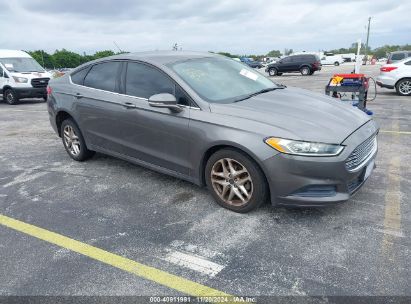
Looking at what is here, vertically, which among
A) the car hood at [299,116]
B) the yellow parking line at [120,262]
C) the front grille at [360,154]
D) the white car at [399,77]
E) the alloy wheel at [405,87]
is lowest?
the alloy wheel at [405,87]

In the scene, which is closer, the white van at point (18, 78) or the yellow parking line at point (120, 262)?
the yellow parking line at point (120, 262)

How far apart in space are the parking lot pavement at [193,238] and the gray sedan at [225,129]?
0.31 metres

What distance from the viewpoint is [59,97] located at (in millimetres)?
5609

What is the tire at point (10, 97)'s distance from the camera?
45.3ft

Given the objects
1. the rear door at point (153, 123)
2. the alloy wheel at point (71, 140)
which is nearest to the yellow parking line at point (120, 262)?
the rear door at point (153, 123)

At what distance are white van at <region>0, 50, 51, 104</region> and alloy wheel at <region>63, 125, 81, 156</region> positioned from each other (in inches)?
370

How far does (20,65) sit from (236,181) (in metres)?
13.7

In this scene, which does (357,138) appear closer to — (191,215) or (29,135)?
(191,215)

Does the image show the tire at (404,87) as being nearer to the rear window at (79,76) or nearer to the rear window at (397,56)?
the rear window at (397,56)

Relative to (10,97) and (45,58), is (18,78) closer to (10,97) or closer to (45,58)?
(10,97)

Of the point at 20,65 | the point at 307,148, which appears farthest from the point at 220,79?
the point at 20,65

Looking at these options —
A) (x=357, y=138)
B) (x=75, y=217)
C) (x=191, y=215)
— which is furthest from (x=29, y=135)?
(x=357, y=138)

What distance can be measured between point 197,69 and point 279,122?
1356mm

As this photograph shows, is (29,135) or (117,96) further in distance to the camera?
(29,135)
